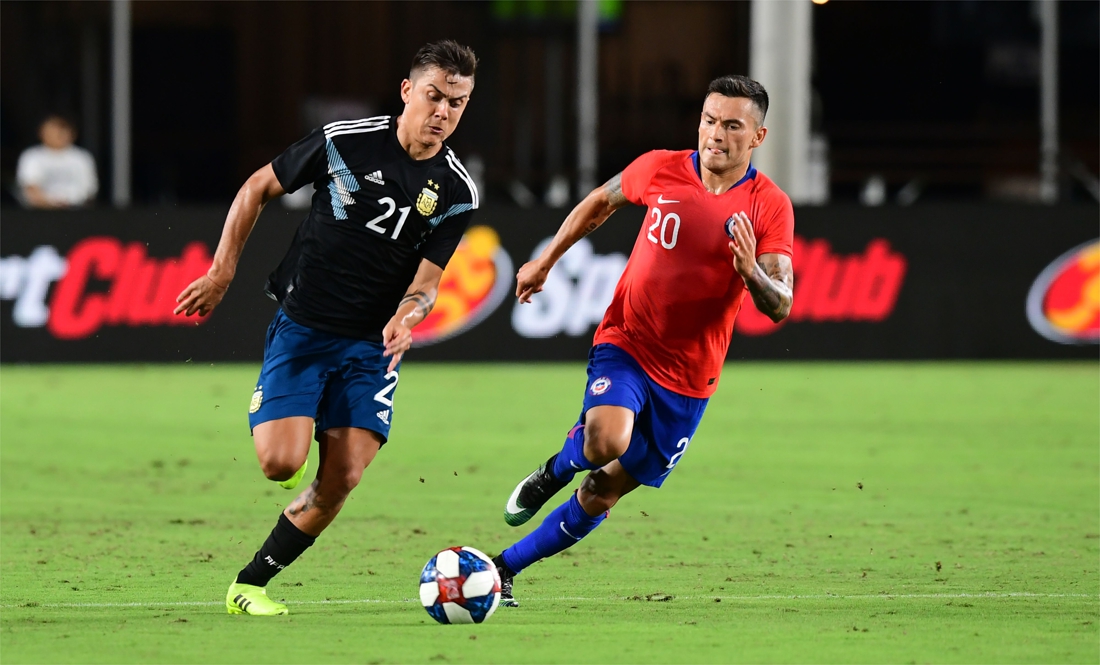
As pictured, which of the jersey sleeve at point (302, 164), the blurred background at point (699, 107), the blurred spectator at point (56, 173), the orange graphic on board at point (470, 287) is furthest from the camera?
the blurred background at point (699, 107)

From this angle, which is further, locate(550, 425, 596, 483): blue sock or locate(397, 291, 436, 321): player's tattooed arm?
locate(550, 425, 596, 483): blue sock

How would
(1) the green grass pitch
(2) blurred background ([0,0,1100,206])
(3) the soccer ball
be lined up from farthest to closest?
(2) blurred background ([0,0,1100,206])
(3) the soccer ball
(1) the green grass pitch

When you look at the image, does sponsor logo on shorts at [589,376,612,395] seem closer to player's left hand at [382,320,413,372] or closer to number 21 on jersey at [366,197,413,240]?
player's left hand at [382,320,413,372]

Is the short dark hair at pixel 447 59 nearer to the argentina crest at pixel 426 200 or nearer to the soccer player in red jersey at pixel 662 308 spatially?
the argentina crest at pixel 426 200

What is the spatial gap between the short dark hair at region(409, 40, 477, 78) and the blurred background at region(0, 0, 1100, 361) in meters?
10.7

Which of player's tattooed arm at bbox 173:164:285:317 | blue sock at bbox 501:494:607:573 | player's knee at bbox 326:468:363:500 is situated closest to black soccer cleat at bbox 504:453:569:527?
blue sock at bbox 501:494:607:573

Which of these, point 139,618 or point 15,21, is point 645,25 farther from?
point 139,618

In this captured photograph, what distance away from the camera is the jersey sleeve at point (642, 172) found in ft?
22.7

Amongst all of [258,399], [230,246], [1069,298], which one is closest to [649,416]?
[258,399]

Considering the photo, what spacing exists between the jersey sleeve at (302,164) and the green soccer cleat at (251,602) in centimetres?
161

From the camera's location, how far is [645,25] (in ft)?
92.9

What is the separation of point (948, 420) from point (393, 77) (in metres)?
17.0

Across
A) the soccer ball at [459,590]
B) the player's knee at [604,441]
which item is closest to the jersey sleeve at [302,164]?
the player's knee at [604,441]

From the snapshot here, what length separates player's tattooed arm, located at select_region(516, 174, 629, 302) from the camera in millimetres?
6789
